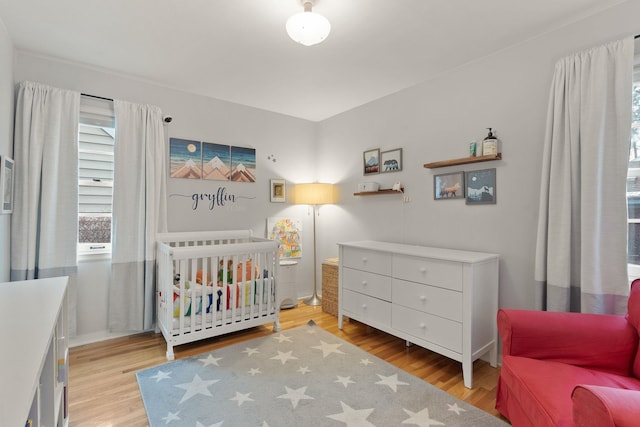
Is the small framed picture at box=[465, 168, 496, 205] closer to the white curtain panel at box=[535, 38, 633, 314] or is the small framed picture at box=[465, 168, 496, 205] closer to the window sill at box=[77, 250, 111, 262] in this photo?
the white curtain panel at box=[535, 38, 633, 314]

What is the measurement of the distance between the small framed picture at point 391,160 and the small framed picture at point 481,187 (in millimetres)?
712

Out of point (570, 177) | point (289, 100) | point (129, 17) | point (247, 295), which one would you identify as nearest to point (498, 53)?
point (570, 177)

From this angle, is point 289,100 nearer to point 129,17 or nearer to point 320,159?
point 320,159

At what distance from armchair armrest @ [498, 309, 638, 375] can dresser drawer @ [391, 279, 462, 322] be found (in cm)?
48

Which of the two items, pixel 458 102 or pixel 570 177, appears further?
pixel 458 102

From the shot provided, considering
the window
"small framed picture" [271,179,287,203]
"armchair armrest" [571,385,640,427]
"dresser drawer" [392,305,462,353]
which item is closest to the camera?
"armchair armrest" [571,385,640,427]

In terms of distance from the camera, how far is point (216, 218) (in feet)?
10.9

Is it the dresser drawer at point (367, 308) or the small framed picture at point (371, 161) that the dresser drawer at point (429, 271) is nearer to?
the dresser drawer at point (367, 308)

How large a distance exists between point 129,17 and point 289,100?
1660 millimetres

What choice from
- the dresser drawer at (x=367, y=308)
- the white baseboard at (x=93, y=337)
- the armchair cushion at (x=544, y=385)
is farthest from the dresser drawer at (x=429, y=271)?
the white baseboard at (x=93, y=337)

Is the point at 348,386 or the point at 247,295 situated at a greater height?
the point at 247,295

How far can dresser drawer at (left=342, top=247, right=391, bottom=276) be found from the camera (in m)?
2.58

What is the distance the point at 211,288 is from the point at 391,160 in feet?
6.82

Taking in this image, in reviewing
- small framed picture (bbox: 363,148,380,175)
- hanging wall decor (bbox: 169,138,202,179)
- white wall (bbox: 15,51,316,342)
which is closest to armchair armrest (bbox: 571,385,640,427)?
small framed picture (bbox: 363,148,380,175)
